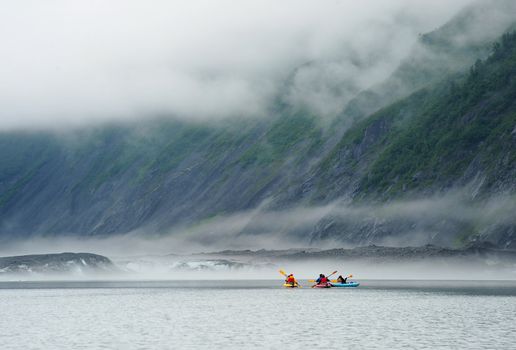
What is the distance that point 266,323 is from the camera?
314 feet

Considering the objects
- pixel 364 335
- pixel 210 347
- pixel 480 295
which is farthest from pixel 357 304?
pixel 210 347

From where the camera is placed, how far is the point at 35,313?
11575 cm

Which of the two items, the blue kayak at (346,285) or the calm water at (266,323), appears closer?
the calm water at (266,323)

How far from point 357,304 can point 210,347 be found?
51478 millimetres

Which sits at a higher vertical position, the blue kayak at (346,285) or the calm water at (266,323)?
the blue kayak at (346,285)

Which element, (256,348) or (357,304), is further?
(357,304)

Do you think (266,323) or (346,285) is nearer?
(266,323)

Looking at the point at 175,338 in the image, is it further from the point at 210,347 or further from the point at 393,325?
the point at 393,325

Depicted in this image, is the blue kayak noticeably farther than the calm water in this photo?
Yes

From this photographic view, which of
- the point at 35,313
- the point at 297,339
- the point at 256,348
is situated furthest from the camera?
the point at 35,313

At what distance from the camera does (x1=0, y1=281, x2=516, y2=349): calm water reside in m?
78.8

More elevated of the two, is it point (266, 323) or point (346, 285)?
point (346, 285)

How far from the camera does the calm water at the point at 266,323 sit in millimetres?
78812

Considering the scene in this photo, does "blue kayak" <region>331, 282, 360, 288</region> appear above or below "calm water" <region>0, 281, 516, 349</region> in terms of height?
above
